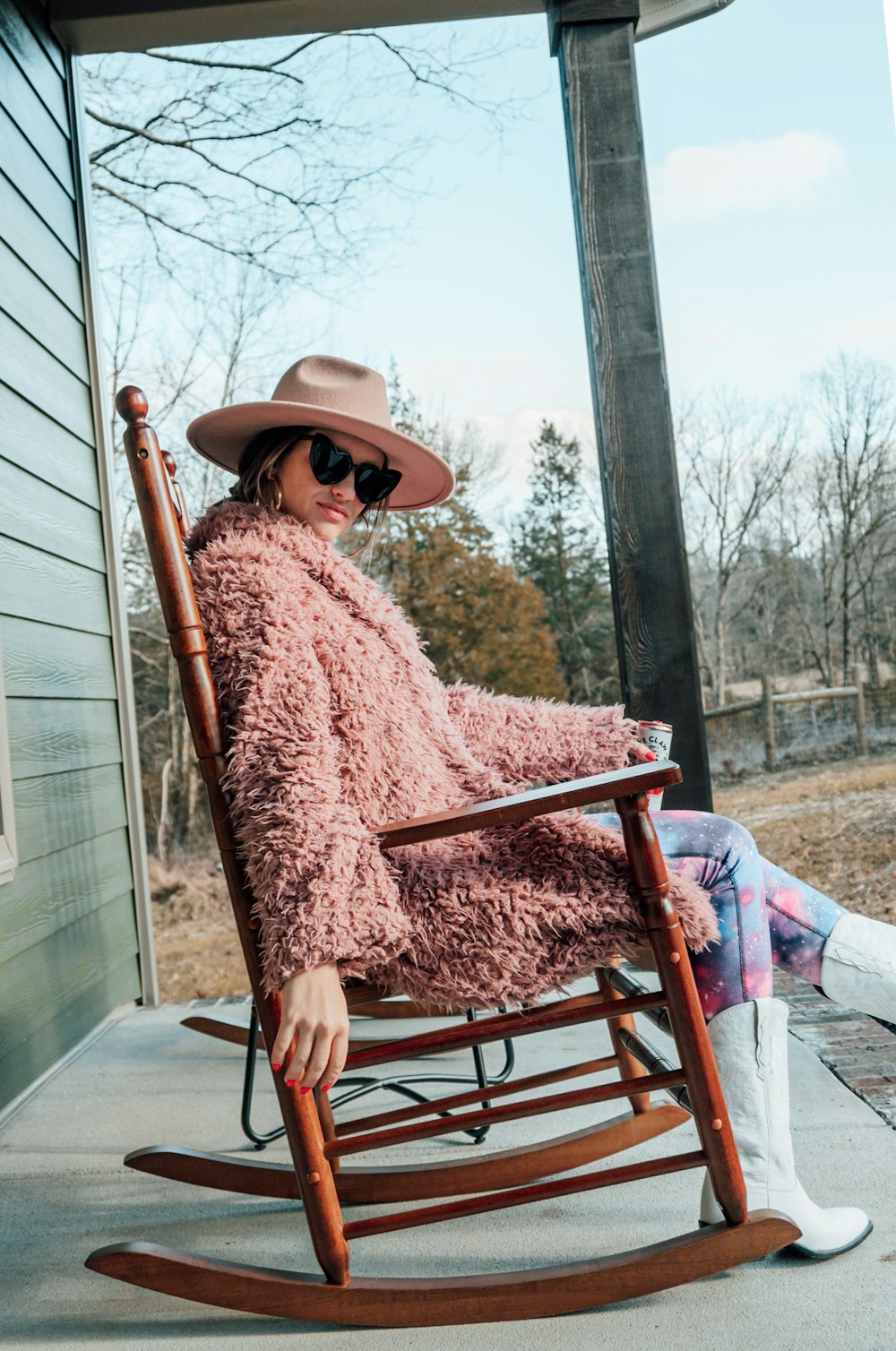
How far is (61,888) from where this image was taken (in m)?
2.39

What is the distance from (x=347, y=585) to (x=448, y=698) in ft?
1.17

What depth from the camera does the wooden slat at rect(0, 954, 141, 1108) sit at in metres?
2.09

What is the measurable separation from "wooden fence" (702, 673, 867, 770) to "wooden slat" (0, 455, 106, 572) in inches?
73.8

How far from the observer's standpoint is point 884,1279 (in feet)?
3.96

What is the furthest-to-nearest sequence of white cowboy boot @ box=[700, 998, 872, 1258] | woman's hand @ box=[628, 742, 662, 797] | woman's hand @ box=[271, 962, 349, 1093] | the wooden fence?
1. the wooden fence
2. woman's hand @ box=[628, 742, 662, 797]
3. white cowboy boot @ box=[700, 998, 872, 1258]
4. woman's hand @ box=[271, 962, 349, 1093]

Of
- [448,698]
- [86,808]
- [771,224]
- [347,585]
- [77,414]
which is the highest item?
[771,224]

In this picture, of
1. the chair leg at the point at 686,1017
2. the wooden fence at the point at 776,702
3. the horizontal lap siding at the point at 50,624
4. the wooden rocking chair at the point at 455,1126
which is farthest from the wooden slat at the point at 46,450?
the wooden fence at the point at 776,702

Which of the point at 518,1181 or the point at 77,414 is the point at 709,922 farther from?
the point at 77,414

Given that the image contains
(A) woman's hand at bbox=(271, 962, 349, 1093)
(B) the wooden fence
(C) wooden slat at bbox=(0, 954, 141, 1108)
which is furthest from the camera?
(B) the wooden fence

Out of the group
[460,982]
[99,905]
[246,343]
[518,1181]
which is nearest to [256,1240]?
[518,1181]

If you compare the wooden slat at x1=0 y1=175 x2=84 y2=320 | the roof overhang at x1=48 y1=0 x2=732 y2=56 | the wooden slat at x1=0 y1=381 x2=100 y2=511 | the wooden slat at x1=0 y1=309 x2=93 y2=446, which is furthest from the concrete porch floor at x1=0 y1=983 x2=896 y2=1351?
the roof overhang at x1=48 y1=0 x2=732 y2=56

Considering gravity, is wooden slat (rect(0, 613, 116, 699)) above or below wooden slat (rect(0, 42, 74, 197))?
below

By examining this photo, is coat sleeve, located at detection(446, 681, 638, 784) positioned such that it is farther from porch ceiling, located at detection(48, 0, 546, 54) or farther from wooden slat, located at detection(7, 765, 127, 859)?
porch ceiling, located at detection(48, 0, 546, 54)

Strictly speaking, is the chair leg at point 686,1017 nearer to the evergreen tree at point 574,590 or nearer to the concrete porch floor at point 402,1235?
the concrete porch floor at point 402,1235
